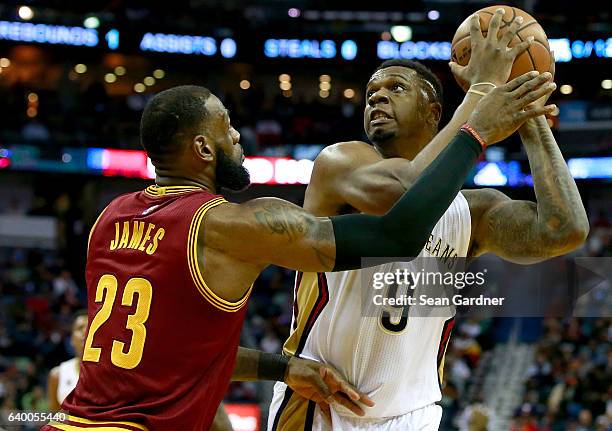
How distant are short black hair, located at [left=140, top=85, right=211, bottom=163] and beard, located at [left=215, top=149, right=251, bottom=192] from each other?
15 centimetres

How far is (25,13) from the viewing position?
21578 millimetres

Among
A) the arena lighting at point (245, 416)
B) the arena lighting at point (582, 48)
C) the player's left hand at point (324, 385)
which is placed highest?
the arena lighting at point (582, 48)

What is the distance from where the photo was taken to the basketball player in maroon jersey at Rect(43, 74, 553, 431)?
3055 mm

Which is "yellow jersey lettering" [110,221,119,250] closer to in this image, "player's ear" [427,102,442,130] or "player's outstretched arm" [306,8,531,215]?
"player's outstretched arm" [306,8,531,215]

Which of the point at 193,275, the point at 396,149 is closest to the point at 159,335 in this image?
the point at 193,275

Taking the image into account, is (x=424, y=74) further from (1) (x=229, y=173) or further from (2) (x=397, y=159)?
(1) (x=229, y=173)

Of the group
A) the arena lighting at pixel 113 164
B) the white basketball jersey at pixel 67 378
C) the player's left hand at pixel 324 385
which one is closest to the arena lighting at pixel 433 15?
the arena lighting at pixel 113 164

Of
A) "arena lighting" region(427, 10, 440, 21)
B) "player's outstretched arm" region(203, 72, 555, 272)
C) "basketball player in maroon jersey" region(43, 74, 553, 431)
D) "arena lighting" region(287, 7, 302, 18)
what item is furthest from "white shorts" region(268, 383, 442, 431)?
"arena lighting" region(287, 7, 302, 18)

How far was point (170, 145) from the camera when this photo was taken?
3322mm

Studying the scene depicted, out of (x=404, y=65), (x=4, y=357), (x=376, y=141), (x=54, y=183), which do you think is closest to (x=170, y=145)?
(x=376, y=141)

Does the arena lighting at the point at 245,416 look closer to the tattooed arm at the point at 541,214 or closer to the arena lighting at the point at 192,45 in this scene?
the tattooed arm at the point at 541,214

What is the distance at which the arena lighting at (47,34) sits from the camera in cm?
2147

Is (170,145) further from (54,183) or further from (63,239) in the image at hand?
(54,183)

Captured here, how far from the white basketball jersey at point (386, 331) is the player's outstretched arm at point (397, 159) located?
373 mm
